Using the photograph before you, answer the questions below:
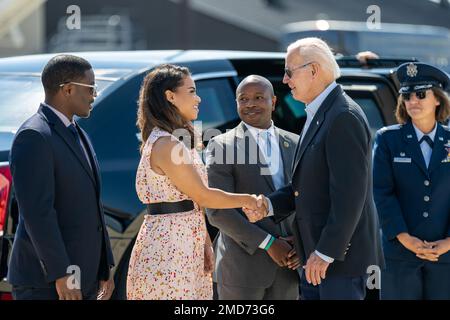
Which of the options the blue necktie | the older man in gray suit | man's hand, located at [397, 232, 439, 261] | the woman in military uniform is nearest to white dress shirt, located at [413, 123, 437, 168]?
the woman in military uniform

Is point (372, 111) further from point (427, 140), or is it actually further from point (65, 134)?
point (65, 134)

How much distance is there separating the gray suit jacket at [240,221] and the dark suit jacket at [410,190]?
0.54 metres

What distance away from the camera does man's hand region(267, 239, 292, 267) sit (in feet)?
15.5

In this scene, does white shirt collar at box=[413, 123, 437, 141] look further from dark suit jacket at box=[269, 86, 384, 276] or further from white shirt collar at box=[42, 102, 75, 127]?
white shirt collar at box=[42, 102, 75, 127]

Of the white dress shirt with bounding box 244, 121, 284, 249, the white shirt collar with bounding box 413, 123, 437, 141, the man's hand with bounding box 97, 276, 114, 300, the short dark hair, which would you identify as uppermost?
the short dark hair

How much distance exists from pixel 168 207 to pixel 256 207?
522 mm

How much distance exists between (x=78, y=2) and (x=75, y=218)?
24.1 m

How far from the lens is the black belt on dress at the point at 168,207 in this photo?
167 inches

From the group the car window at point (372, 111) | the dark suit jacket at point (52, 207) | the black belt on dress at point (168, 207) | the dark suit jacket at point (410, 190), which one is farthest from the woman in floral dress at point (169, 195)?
the car window at point (372, 111)

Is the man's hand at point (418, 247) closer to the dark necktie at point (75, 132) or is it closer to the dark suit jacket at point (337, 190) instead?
the dark suit jacket at point (337, 190)

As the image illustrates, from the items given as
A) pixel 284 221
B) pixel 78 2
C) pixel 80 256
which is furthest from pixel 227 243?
pixel 78 2

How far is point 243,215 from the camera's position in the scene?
4887 mm

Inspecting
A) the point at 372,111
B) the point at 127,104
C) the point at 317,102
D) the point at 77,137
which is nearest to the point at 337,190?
the point at 317,102
